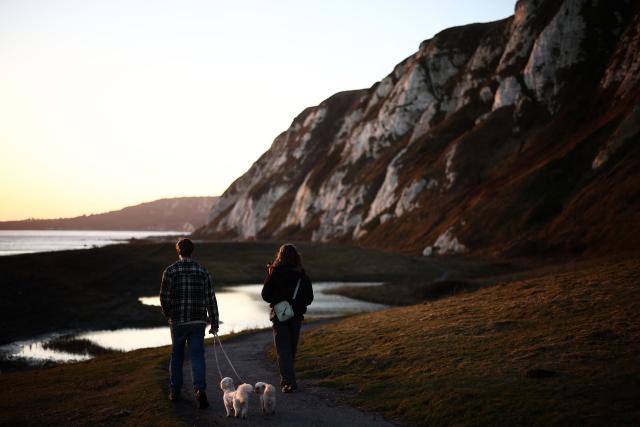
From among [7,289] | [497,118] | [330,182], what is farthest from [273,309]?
[330,182]

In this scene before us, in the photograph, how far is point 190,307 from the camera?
41.6 ft

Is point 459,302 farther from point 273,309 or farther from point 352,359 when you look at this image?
point 273,309

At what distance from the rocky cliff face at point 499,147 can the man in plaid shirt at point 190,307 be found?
199 feet

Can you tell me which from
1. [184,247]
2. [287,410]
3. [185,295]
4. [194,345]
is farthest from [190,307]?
[287,410]

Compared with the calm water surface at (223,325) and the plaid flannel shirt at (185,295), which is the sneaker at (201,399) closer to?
the plaid flannel shirt at (185,295)

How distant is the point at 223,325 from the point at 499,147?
8264 cm

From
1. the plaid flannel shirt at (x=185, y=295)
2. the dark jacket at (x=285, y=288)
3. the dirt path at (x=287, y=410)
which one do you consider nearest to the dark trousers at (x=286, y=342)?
the dark jacket at (x=285, y=288)

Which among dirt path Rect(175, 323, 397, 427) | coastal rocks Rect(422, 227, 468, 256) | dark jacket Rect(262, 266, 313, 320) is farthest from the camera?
coastal rocks Rect(422, 227, 468, 256)

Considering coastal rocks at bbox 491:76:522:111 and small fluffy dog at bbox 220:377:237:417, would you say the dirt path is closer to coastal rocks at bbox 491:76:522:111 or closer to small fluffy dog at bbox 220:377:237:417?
small fluffy dog at bbox 220:377:237:417

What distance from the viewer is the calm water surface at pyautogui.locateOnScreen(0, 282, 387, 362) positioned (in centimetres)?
3250

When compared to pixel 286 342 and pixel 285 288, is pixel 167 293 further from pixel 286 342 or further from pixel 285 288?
pixel 286 342

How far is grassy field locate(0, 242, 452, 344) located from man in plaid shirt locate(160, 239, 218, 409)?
29301mm

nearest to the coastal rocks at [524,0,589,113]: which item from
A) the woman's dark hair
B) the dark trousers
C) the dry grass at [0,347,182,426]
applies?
the dry grass at [0,347,182,426]

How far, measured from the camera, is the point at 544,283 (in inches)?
1043
